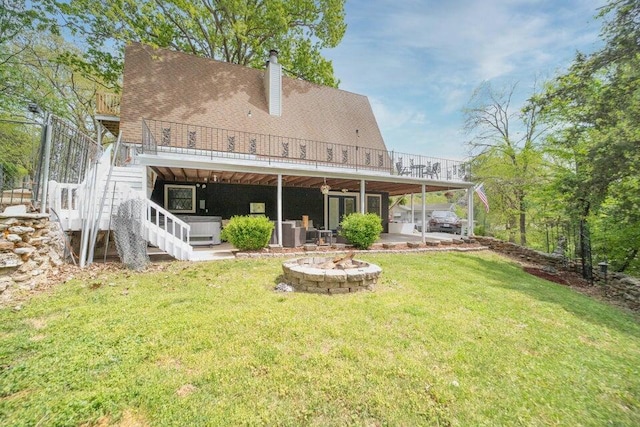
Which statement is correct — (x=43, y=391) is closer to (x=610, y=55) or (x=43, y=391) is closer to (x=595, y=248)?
(x=610, y=55)

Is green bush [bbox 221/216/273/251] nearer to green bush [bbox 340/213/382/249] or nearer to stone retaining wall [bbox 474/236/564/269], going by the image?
green bush [bbox 340/213/382/249]

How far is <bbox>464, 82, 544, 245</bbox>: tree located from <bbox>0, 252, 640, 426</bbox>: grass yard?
13292mm

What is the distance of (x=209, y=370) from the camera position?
234 centimetres

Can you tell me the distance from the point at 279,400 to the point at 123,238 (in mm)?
5753

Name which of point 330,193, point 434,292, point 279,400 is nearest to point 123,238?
point 279,400

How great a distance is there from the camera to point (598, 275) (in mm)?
8172

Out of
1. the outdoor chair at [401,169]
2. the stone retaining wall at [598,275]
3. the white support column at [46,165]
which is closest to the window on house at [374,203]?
the outdoor chair at [401,169]

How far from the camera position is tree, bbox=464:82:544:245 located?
49.6ft

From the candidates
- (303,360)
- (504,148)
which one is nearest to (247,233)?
(303,360)

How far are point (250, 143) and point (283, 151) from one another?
1.53 metres

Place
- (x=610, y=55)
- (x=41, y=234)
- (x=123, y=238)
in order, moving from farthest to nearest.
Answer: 1. (x=610, y=55)
2. (x=123, y=238)
3. (x=41, y=234)

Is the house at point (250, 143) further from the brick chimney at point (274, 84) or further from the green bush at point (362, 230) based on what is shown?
the green bush at point (362, 230)

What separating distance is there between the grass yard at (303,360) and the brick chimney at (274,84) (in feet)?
35.0

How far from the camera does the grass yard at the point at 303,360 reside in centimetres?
196
